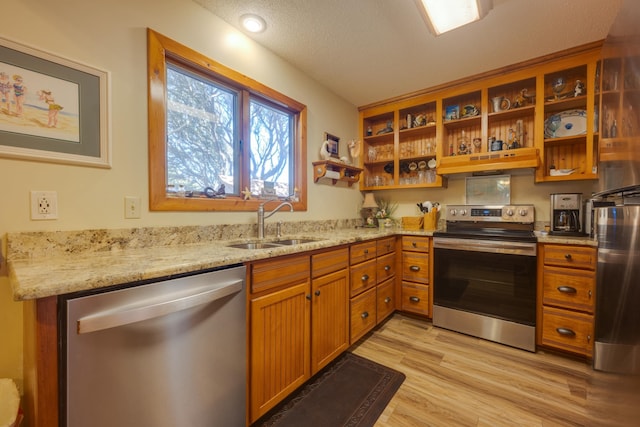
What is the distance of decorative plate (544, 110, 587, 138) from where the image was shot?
2.26m

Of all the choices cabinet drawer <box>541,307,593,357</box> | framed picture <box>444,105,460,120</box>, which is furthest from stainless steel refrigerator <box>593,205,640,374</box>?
framed picture <box>444,105,460,120</box>

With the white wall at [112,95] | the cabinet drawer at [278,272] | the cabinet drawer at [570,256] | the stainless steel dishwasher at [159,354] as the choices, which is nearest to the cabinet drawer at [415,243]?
the cabinet drawer at [570,256]

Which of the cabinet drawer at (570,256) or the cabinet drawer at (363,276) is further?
the cabinet drawer at (363,276)

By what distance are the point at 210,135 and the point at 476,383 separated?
2.41 meters

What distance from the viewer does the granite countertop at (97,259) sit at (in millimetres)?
744

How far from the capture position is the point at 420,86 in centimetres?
273

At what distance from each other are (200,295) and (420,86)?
2841mm

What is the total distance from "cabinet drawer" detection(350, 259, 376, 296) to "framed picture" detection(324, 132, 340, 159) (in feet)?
4.09

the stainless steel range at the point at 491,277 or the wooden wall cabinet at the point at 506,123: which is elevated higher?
Result: the wooden wall cabinet at the point at 506,123

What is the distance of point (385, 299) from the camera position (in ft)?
8.02

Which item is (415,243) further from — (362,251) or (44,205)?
(44,205)

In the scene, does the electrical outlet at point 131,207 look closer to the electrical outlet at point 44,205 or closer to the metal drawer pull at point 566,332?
the electrical outlet at point 44,205

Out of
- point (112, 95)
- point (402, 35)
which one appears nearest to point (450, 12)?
point (402, 35)

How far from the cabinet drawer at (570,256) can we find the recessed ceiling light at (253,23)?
265cm
